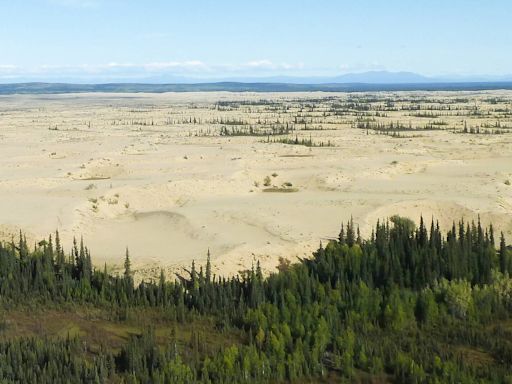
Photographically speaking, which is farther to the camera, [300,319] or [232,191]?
[232,191]

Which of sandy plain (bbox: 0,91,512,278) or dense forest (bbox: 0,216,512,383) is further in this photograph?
sandy plain (bbox: 0,91,512,278)

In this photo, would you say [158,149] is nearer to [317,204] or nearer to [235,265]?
[317,204]

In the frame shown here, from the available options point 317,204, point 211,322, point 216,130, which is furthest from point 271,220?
point 216,130

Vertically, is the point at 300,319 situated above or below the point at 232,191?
below
